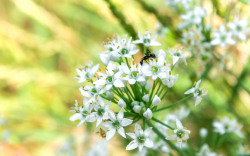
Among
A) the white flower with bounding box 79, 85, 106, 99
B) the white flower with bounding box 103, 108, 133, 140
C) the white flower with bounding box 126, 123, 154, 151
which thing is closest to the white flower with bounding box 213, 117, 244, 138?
the white flower with bounding box 126, 123, 154, 151

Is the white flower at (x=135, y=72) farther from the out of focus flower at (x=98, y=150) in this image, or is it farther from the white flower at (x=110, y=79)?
the out of focus flower at (x=98, y=150)

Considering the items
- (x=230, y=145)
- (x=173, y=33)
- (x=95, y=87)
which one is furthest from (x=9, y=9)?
(x=230, y=145)

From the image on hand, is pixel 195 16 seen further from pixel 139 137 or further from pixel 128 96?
pixel 139 137

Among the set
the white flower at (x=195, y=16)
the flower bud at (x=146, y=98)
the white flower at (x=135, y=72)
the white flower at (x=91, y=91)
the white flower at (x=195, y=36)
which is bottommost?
the flower bud at (x=146, y=98)

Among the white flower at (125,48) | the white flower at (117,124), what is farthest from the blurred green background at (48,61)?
the white flower at (117,124)

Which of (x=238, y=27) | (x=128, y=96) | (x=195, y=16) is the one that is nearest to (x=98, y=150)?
(x=128, y=96)

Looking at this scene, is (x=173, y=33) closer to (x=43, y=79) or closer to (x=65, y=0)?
(x=43, y=79)
